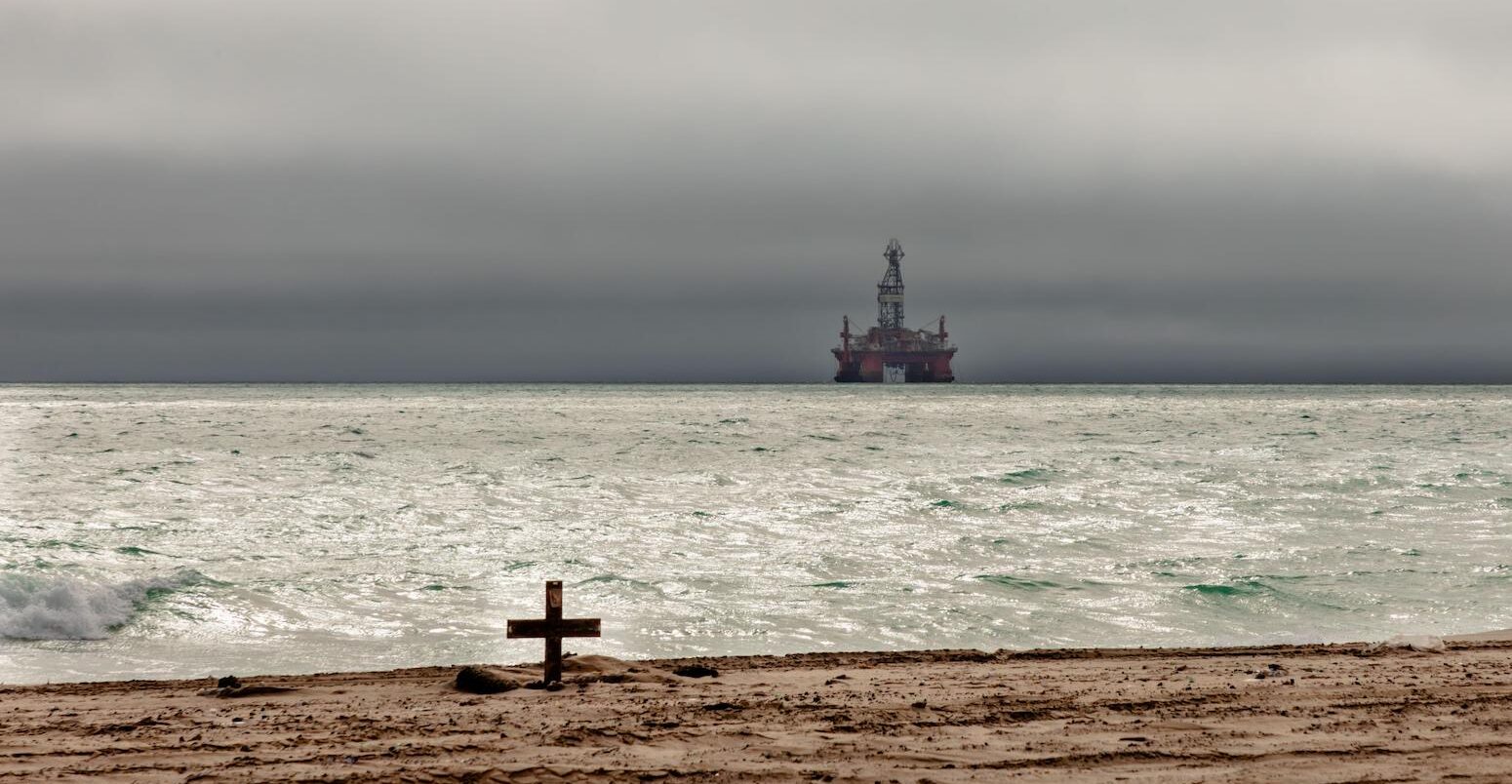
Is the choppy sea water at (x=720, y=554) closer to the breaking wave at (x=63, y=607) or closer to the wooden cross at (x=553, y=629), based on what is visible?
the breaking wave at (x=63, y=607)

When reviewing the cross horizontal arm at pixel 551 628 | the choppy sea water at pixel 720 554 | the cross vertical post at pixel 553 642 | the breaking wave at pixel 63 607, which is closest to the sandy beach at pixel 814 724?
the cross vertical post at pixel 553 642

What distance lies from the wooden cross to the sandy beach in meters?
0.23

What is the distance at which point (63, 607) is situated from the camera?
11.1m

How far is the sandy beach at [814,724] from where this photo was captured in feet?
18.4

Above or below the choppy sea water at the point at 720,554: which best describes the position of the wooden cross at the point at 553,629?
above

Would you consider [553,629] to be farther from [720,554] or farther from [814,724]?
[720,554]

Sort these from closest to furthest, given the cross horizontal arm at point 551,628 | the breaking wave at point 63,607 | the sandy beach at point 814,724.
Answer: the sandy beach at point 814,724, the cross horizontal arm at point 551,628, the breaking wave at point 63,607

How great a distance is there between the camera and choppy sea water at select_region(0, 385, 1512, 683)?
34.8ft

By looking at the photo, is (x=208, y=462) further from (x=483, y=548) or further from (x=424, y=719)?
(x=424, y=719)

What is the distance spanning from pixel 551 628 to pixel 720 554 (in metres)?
7.40

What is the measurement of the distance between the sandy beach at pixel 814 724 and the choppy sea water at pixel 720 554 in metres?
1.98

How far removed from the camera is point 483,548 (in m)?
15.7

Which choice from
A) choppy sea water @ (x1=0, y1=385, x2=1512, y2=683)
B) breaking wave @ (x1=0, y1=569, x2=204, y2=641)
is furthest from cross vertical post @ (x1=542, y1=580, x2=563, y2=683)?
breaking wave @ (x1=0, y1=569, x2=204, y2=641)

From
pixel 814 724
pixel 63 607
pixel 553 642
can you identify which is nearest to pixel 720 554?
pixel 553 642
